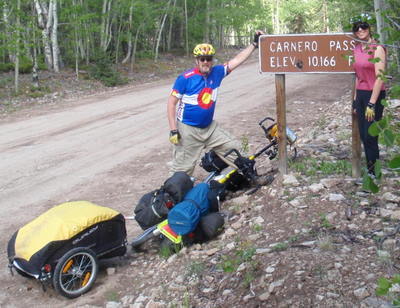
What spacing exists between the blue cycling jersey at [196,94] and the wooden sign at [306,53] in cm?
62

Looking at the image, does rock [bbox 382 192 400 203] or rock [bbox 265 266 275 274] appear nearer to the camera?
rock [bbox 265 266 275 274]

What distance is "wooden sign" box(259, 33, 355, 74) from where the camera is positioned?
17.9 feet

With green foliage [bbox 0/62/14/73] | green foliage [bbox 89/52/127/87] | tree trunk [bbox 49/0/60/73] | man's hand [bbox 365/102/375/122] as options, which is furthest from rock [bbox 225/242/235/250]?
green foliage [bbox 0/62/14/73]

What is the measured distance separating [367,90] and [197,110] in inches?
79.1

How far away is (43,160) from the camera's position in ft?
31.9

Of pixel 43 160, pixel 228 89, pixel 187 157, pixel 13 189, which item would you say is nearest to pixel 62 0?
pixel 228 89

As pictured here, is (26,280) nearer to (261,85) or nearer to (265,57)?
(265,57)

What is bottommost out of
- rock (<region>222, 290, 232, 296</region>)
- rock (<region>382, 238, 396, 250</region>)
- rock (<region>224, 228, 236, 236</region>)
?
rock (<region>222, 290, 232, 296</region>)

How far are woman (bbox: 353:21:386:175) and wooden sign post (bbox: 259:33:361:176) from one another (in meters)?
0.10

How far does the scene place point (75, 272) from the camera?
4648 mm

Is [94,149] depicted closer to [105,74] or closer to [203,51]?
[203,51]

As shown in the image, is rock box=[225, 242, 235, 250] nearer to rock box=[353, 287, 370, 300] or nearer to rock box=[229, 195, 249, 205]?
rock box=[229, 195, 249, 205]

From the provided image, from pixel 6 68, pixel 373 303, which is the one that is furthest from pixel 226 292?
pixel 6 68

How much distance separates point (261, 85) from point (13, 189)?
12800 mm
